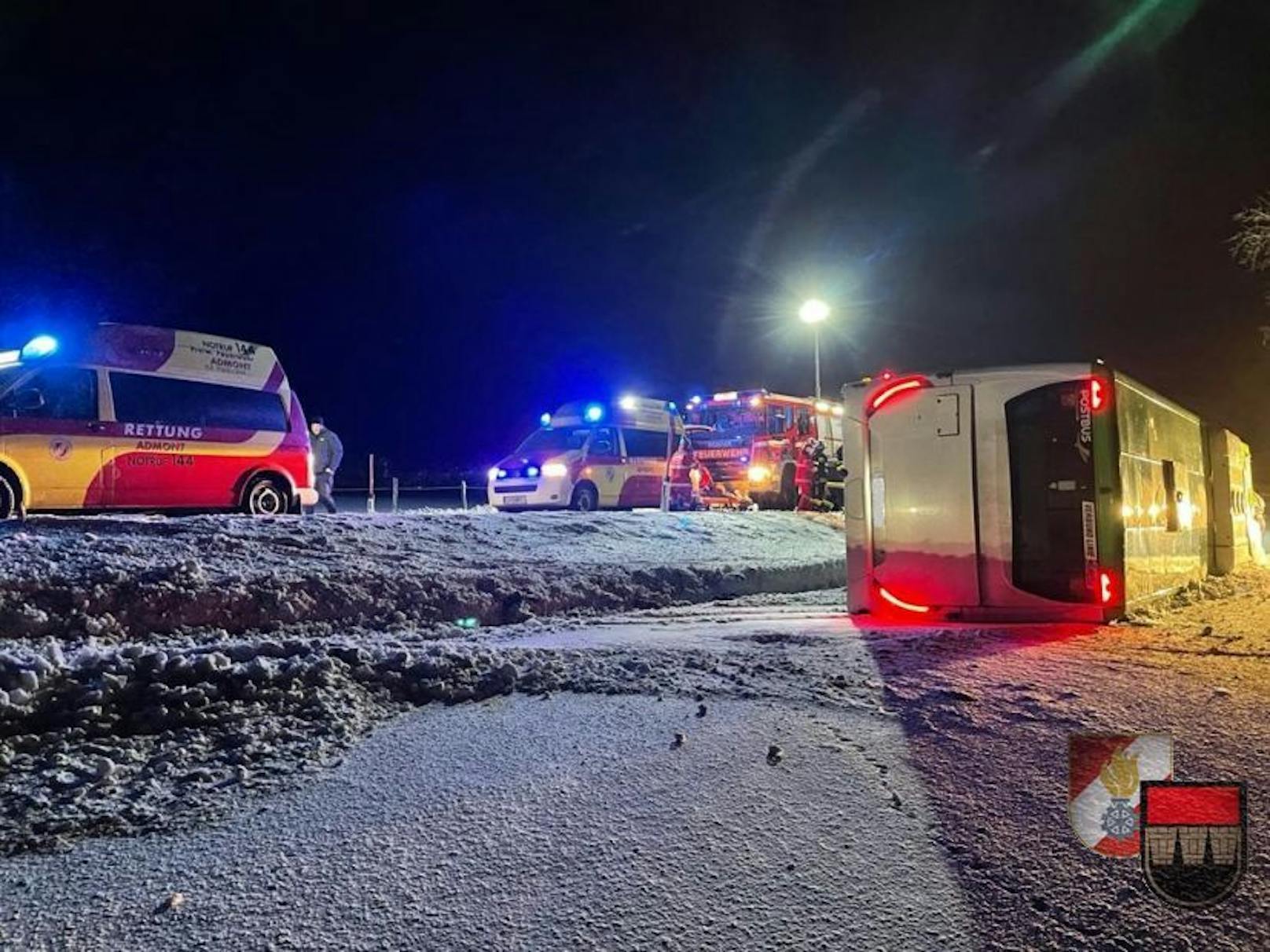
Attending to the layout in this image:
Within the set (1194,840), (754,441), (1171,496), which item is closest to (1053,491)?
(1171,496)

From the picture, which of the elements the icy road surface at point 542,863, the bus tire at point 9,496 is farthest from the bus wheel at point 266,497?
the icy road surface at point 542,863

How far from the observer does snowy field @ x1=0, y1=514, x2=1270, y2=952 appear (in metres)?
2.71

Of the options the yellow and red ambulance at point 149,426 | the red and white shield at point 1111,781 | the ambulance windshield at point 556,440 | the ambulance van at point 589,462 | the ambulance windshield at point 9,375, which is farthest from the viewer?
the ambulance windshield at point 556,440

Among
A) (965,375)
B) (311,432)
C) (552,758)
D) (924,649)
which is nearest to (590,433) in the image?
(311,432)

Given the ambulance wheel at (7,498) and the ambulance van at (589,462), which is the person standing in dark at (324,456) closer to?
the ambulance van at (589,462)

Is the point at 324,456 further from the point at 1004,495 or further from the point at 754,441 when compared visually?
the point at 1004,495

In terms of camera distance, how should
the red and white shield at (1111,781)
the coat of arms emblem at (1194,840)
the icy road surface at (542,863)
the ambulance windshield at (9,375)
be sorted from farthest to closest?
the ambulance windshield at (9,375)
the red and white shield at (1111,781)
the coat of arms emblem at (1194,840)
the icy road surface at (542,863)

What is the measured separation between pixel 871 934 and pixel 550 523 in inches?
425

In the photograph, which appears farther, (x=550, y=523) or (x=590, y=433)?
(x=590, y=433)

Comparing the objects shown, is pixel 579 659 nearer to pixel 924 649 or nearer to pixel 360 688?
pixel 360 688

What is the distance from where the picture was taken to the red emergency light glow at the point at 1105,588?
23.7ft

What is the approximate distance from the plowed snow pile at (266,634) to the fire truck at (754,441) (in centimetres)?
776

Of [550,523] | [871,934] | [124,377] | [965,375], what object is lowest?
[871,934]

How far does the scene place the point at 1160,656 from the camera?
5949 mm
